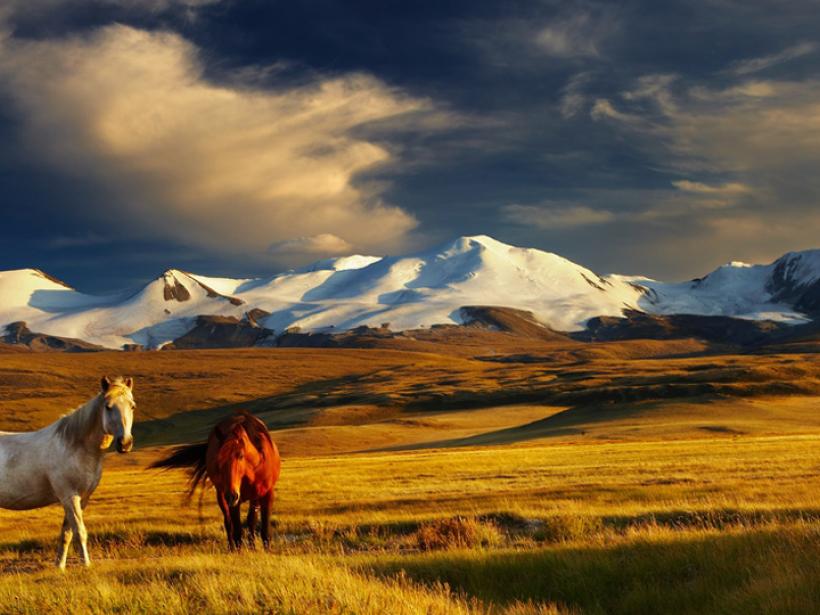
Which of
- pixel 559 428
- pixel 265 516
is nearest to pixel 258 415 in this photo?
pixel 559 428

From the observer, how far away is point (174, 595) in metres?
9.30

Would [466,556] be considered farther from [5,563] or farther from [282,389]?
[282,389]

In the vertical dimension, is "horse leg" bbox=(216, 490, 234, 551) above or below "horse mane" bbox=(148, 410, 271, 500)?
below

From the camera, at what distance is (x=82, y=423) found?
529 inches

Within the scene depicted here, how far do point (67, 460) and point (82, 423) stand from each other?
0.64 metres

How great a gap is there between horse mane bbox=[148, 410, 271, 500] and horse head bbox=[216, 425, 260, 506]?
0.20 m

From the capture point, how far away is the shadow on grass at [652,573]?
9.14 metres

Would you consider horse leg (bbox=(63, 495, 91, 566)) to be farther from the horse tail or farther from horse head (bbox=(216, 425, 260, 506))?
the horse tail

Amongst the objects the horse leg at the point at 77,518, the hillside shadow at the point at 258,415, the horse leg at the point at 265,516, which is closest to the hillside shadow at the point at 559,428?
the hillside shadow at the point at 258,415

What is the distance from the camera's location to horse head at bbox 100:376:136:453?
1230 centimetres

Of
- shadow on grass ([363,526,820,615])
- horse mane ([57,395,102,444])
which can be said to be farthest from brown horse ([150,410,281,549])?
shadow on grass ([363,526,820,615])

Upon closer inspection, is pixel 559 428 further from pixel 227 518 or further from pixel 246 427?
pixel 227 518

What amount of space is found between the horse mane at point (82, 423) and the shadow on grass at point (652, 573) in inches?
200

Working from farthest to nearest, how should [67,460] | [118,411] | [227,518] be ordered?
[227,518], [67,460], [118,411]
